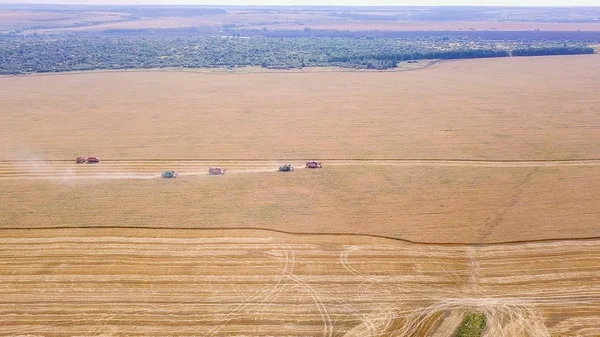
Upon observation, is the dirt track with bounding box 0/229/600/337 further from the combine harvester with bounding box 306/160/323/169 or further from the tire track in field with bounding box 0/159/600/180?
the combine harvester with bounding box 306/160/323/169

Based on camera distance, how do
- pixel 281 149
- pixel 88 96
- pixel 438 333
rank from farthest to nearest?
pixel 88 96 → pixel 281 149 → pixel 438 333

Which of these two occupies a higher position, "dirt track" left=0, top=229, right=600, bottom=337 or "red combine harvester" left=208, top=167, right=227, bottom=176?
"red combine harvester" left=208, top=167, right=227, bottom=176

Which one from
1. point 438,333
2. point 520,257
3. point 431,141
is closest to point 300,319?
point 438,333

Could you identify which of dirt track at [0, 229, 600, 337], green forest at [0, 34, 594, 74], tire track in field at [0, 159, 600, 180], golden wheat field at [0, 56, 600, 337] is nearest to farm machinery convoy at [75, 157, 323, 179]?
tire track in field at [0, 159, 600, 180]

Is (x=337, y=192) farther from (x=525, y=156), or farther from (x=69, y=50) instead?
(x=69, y=50)

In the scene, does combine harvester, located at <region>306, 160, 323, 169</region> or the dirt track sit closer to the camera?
the dirt track

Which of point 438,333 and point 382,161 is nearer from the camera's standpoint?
point 438,333

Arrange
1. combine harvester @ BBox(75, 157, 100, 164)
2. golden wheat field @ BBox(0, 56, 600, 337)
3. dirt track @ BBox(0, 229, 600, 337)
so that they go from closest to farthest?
dirt track @ BBox(0, 229, 600, 337) < golden wheat field @ BBox(0, 56, 600, 337) < combine harvester @ BBox(75, 157, 100, 164)
